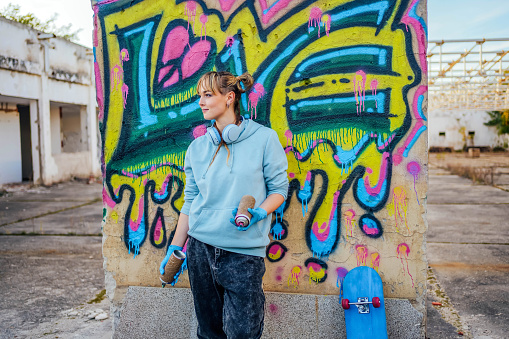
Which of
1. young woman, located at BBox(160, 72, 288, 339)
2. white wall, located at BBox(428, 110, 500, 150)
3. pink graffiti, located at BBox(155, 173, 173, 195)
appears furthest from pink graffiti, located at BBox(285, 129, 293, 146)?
white wall, located at BBox(428, 110, 500, 150)

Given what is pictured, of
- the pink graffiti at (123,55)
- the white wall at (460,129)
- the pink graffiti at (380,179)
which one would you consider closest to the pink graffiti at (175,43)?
the pink graffiti at (123,55)

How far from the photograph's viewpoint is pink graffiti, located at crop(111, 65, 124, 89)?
10.6ft

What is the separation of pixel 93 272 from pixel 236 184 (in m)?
3.21

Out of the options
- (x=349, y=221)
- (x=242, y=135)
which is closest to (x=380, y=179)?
(x=349, y=221)

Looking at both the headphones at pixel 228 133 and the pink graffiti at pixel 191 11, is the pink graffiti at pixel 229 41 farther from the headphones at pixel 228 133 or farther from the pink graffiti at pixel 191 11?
the headphones at pixel 228 133

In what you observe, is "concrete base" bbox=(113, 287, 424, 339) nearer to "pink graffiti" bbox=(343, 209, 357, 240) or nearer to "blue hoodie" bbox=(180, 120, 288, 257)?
"pink graffiti" bbox=(343, 209, 357, 240)

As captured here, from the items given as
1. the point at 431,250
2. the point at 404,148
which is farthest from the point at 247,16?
the point at 431,250

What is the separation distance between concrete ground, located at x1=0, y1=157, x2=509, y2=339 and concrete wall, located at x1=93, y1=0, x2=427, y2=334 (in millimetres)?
812

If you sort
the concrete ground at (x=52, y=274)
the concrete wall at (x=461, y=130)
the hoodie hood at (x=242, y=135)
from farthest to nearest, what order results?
the concrete wall at (x=461, y=130) → the concrete ground at (x=52, y=274) → the hoodie hood at (x=242, y=135)

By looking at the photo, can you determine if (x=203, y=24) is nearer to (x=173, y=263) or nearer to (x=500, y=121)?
(x=173, y=263)

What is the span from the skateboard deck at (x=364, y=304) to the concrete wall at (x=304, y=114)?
11 centimetres

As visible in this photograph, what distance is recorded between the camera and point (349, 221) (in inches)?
116

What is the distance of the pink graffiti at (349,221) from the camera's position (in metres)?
2.95

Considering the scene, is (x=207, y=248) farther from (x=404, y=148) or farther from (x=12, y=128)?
(x=12, y=128)
